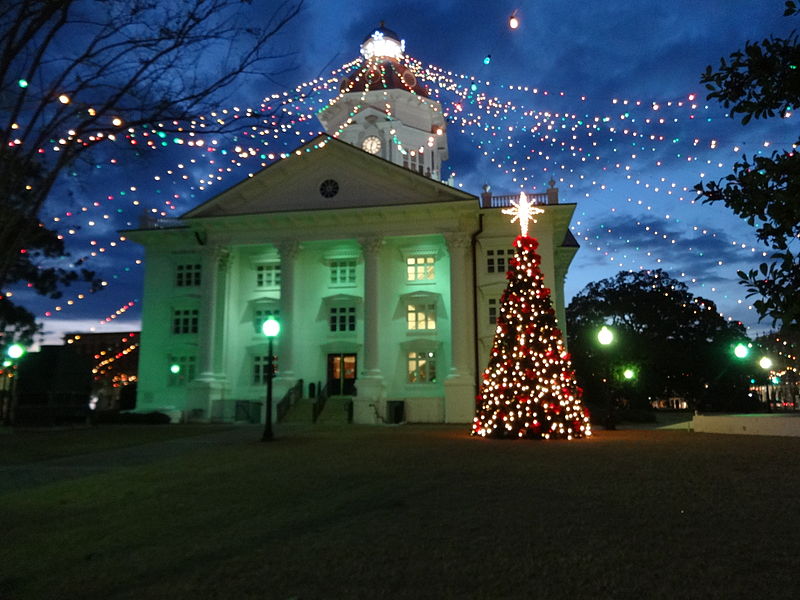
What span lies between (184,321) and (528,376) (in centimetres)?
2405

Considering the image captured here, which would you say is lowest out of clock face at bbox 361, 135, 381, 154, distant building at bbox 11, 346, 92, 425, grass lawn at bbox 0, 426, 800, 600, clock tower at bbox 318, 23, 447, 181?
grass lawn at bbox 0, 426, 800, 600

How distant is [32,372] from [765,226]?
27165 mm

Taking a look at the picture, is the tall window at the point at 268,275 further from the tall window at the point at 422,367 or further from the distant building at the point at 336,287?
the tall window at the point at 422,367

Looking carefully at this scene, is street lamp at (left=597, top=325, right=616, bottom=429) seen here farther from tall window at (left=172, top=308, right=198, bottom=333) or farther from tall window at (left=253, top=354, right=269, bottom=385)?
tall window at (left=172, top=308, right=198, bottom=333)

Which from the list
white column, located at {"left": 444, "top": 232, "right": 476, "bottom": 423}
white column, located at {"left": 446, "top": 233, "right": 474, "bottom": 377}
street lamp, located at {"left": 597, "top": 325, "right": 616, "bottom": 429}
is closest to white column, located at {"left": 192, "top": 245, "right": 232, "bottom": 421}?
white column, located at {"left": 444, "top": 232, "right": 476, "bottom": 423}

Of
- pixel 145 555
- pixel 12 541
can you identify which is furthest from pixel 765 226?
pixel 12 541

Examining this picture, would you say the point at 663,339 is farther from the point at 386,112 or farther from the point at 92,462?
the point at 92,462

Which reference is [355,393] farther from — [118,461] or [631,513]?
[631,513]

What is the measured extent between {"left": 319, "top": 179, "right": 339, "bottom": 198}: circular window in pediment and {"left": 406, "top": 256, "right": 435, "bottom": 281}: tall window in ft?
17.4

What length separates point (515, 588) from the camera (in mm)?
4285

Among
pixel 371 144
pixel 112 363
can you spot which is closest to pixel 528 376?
pixel 371 144

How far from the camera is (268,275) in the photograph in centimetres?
3444

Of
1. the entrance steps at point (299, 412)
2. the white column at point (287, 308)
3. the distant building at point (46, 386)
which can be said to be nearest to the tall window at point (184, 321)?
the white column at point (287, 308)

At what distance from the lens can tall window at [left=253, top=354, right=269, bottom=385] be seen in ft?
109
